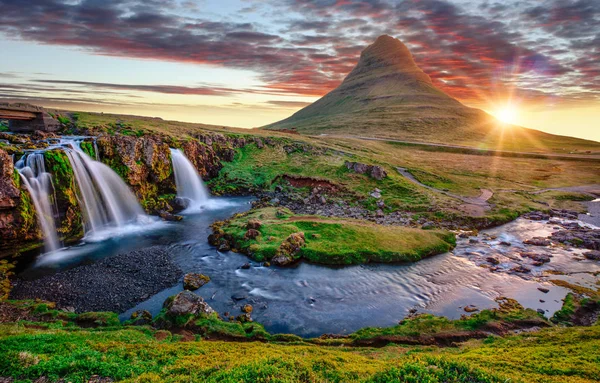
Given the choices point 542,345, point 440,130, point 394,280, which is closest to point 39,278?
point 394,280

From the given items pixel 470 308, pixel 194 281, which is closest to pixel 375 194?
pixel 470 308

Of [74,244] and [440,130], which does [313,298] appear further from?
[440,130]

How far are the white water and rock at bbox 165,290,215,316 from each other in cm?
2295

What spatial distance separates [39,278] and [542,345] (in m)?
40.4

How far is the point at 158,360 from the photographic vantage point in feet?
50.1

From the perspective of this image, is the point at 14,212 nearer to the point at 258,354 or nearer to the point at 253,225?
the point at 253,225

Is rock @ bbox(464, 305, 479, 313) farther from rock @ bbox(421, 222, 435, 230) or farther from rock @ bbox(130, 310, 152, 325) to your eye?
rock @ bbox(130, 310, 152, 325)

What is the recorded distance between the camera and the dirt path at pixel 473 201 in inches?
2151

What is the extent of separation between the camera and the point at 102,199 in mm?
44625

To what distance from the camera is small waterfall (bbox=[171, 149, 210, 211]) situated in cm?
6047

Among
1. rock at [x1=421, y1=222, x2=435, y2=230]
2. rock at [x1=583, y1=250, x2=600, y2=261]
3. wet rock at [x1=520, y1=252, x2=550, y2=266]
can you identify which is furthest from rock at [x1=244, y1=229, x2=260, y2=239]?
rock at [x1=583, y1=250, x2=600, y2=261]

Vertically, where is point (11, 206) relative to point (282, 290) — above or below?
above

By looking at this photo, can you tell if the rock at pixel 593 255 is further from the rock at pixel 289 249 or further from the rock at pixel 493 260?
the rock at pixel 289 249

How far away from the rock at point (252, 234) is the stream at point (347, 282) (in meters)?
3.58
